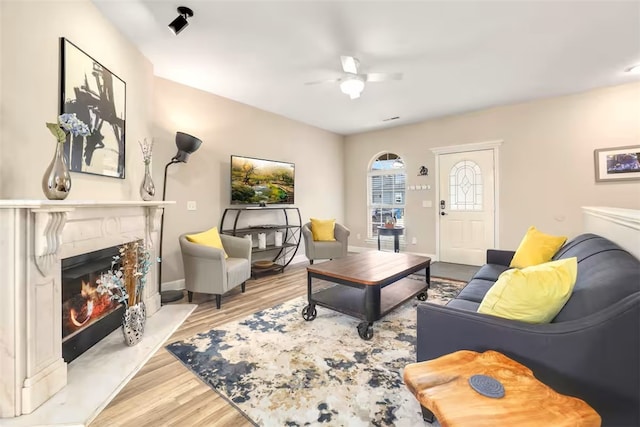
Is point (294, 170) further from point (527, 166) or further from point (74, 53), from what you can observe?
point (527, 166)

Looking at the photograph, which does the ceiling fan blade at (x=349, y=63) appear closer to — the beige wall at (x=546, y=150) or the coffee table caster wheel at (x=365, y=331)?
the coffee table caster wheel at (x=365, y=331)

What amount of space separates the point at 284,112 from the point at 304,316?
3.48m

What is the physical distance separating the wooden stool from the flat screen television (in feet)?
11.4

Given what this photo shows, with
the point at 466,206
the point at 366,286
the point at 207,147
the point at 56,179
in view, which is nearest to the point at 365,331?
the point at 366,286

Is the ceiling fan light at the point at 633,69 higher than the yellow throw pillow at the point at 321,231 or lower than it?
higher

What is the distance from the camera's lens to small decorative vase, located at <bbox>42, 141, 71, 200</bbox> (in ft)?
5.10

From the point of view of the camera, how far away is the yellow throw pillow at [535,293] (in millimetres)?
1254

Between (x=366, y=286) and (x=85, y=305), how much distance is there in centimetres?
217

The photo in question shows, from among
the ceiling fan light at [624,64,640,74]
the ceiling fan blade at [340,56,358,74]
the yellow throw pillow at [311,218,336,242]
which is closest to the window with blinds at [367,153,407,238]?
the yellow throw pillow at [311,218,336,242]

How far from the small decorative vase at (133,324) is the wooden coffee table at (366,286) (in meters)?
1.37

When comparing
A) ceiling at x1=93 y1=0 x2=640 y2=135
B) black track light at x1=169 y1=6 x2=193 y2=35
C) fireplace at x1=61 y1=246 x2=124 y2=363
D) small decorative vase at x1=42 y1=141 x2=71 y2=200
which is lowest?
fireplace at x1=61 y1=246 x2=124 y2=363

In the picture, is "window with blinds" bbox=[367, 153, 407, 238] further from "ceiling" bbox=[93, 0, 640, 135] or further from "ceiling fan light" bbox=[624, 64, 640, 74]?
"ceiling fan light" bbox=[624, 64, 640, 74]

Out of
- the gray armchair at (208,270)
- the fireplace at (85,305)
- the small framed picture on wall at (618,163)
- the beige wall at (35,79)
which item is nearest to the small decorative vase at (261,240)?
the gray armchair at (208,270)

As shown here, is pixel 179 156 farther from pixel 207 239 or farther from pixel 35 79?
pixel 35 79
